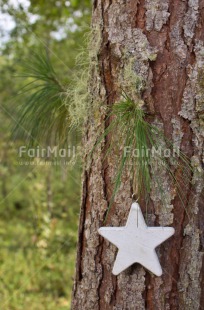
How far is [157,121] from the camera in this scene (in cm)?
105

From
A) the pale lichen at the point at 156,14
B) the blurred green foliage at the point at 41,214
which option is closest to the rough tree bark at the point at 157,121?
the pale lichen at the point at 156,14

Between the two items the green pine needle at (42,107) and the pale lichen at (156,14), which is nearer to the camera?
the pale lichen at (156,14)

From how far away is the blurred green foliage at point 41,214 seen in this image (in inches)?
110

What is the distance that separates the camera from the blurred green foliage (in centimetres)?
280

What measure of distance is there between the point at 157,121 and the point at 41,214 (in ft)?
8.44

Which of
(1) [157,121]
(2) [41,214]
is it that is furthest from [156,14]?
(2) [41,214]

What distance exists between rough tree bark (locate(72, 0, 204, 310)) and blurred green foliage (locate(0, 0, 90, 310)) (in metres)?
1.38

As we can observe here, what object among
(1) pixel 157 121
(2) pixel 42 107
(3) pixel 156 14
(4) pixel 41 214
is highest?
(3) pixel 156 14

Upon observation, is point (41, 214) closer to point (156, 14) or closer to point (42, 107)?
point (42, 107)

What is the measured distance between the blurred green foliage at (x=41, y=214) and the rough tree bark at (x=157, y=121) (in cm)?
138

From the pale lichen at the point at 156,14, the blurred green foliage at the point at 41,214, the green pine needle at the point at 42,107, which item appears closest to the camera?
the pale lichen at the point at 156,14

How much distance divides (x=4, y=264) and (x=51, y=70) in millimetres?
2240

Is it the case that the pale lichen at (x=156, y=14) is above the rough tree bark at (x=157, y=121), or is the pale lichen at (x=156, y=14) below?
above

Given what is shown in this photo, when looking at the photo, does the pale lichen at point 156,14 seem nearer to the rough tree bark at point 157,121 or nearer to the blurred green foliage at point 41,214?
the rough tree bark at point 157,121
